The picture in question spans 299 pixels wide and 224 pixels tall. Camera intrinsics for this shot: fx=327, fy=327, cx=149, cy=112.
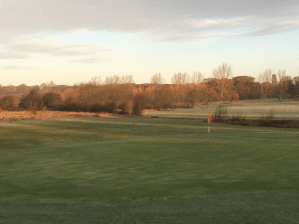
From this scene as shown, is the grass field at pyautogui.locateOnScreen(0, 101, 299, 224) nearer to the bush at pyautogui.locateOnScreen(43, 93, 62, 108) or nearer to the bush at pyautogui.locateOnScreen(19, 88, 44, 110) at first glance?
the bush at pyautogui.locateOnScreen(19, 88, 44, 110)

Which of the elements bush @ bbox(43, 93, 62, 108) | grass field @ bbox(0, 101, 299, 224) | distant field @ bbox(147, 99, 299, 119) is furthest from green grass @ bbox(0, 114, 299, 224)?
bush @ bbox(43, 93, 62, 108)

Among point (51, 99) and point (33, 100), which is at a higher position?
point (51, 99)

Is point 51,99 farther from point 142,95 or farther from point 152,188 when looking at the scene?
point 152,188

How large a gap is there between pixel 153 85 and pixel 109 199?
132794mm

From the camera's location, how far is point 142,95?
188 ft

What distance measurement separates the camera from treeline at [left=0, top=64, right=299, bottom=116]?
6374cm

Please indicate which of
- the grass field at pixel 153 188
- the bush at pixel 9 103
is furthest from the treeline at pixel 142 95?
the grass field at pixel 153 188

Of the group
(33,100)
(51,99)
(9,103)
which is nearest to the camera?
(9,103)

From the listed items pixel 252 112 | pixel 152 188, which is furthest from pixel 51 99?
pixel 152 188

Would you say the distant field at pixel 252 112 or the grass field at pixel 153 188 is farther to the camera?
the distant field at pixel 252 112

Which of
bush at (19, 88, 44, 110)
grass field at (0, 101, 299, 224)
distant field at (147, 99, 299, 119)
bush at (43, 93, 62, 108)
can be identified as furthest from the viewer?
bush at (43, 93, 62, 108)

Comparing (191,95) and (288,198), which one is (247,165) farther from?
(191,95)

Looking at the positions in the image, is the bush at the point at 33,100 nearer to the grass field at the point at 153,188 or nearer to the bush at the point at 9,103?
the bush at the point at 9,103

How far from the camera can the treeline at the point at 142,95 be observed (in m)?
63.7
